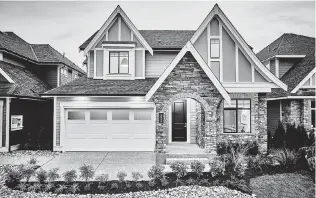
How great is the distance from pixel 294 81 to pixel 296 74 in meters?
0.88

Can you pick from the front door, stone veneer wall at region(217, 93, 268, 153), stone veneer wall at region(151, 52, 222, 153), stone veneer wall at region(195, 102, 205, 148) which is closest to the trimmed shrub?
stone veneer wall at region(151, 52, 222, 153)

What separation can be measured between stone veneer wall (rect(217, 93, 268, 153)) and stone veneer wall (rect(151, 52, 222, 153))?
152cm

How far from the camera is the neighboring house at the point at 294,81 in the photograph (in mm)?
13031

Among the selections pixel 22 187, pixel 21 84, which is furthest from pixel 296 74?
pixel 21 84

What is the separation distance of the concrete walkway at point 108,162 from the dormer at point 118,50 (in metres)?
4.25

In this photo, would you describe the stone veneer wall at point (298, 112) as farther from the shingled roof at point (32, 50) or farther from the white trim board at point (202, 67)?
the shingled roof at point (32, 50)

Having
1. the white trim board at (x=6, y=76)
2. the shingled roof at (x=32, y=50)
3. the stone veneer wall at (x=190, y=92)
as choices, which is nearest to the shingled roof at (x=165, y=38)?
the shingled roof at (x=32, y=50)

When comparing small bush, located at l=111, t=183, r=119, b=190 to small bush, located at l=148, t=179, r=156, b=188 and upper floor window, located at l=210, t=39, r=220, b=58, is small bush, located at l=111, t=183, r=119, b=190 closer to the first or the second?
small bush, located at l=148, t=179, r=156, b=188

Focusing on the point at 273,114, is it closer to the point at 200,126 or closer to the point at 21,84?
the point at 200,126

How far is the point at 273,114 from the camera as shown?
15.9 m

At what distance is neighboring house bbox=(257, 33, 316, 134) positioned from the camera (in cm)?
1303

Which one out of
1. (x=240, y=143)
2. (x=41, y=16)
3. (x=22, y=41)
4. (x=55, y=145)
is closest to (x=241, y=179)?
(x=240, y=143)

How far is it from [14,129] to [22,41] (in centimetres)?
815

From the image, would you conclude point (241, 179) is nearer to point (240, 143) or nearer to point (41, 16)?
point (240, 143)
